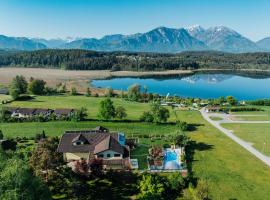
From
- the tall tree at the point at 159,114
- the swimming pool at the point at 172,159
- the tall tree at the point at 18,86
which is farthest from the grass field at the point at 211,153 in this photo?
the tall tree at the point at 18,86

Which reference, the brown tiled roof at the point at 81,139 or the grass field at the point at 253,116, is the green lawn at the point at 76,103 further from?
Result: the brown tiled roof at the point at 81,139

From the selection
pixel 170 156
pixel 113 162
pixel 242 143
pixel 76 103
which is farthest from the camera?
pixel 76 103

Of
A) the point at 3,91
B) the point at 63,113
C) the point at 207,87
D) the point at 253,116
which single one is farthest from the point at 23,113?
the point at 207,87

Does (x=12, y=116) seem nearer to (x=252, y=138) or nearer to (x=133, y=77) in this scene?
(x=252, y=138)

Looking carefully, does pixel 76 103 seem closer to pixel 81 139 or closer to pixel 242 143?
pixel 81 139

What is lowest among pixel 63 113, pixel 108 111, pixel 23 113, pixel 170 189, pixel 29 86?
pixel 170 189

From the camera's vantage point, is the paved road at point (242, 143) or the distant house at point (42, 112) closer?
the paved road at point (242, 143)

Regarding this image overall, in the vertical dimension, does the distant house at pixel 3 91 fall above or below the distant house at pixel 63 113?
above
